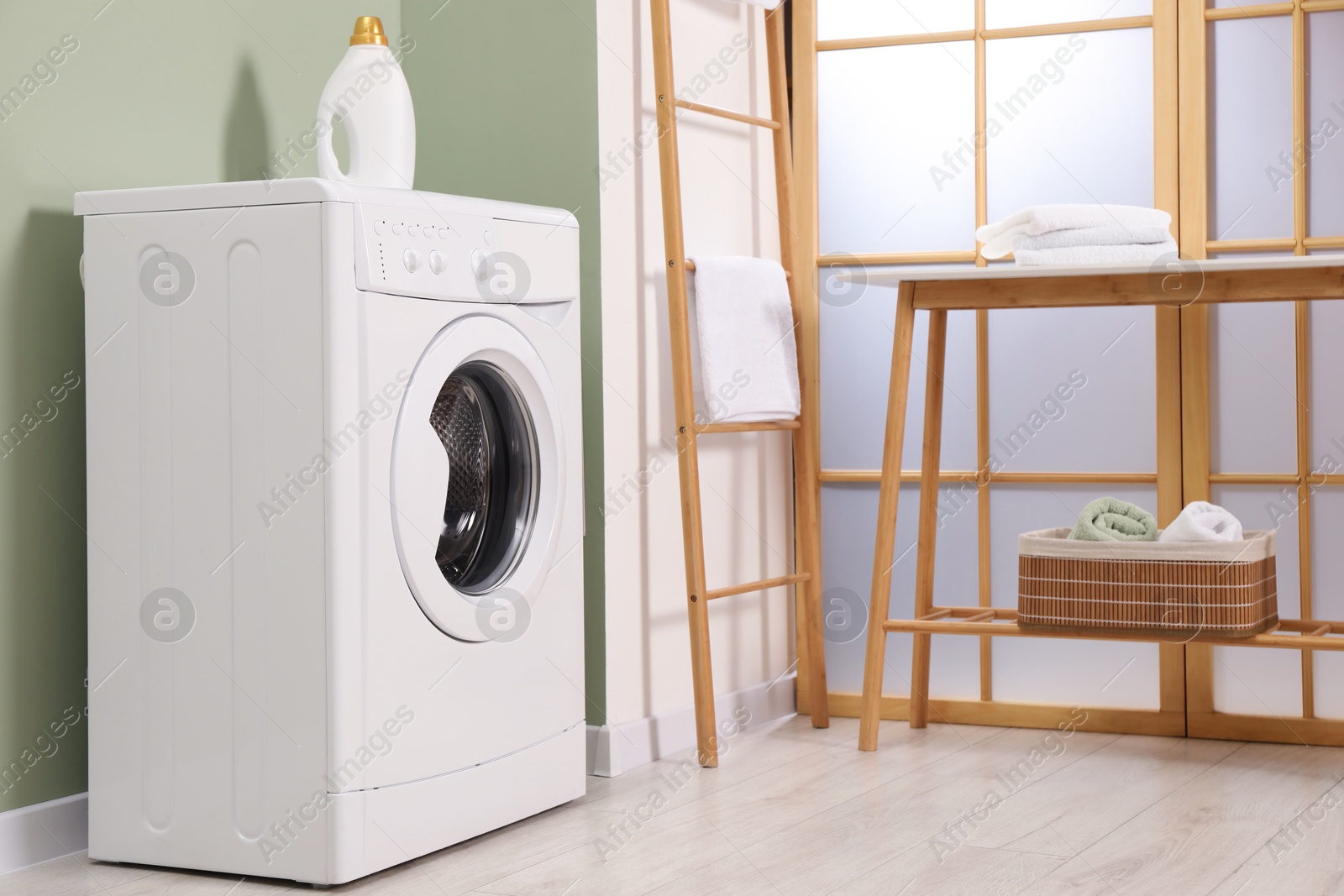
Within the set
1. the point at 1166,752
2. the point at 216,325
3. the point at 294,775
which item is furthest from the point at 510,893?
the point at 1166,752

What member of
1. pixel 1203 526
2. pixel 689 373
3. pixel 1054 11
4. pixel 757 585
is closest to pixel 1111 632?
pixel 1203 526

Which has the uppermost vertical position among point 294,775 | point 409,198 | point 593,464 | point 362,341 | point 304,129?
point 304,129

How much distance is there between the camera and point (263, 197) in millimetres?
1706

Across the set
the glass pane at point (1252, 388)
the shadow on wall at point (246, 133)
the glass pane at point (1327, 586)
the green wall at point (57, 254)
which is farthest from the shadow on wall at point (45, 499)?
the glass pane at point (1327, 586)

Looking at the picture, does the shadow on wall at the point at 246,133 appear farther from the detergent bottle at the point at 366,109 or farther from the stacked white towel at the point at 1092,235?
the stacked white towel at the point at 1092,235

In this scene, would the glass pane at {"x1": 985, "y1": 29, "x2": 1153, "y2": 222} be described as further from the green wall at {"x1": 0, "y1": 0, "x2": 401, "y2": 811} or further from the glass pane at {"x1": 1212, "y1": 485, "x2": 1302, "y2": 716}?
the green wall at {"x1": 0, "y1": 0, "x2": 401, "y2": 811}

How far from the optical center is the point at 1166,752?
2.38m

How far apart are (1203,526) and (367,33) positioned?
1.50m

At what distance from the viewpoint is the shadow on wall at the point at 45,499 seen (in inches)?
71.1

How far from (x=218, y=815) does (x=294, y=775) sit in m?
0.13

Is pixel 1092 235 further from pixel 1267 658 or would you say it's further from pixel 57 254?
pixel 57 254

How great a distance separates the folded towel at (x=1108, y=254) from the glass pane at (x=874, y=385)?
349 millimetres

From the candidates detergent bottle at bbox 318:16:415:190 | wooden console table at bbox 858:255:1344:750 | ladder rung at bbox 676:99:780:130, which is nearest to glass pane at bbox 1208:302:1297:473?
wooden console table at bbox 858:255:1344:750

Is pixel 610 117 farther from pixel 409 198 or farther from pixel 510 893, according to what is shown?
pixel 510 893
